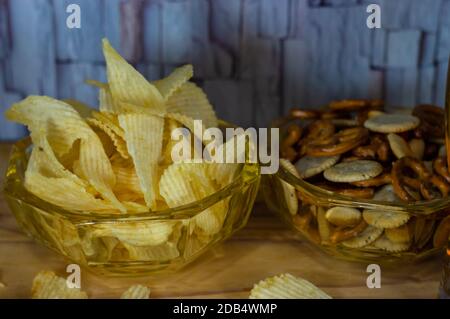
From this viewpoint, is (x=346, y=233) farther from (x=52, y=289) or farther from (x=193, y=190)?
(x=52, y=289)

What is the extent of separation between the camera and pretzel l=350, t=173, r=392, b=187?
707mm

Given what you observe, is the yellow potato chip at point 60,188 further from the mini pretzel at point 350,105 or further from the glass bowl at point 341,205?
the mini pretzel at point 350,105

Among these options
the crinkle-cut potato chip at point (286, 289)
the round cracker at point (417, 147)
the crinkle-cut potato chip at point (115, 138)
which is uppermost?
the crinkle-cut potato chip at point (115, 138)

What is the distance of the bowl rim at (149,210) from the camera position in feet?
2.12

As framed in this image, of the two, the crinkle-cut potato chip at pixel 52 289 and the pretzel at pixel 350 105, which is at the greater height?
the pretzel at pixel 350 105

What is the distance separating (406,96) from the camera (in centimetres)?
97

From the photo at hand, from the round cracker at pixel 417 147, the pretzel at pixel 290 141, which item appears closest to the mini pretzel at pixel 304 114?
the pretzel at pixel 290 141

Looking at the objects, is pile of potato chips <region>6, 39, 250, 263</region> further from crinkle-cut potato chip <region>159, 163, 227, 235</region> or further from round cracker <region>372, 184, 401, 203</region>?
round cracker <region>372, 184, 401, 203</region>

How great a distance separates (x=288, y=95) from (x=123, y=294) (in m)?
0.41

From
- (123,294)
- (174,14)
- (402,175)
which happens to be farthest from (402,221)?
(174,14)

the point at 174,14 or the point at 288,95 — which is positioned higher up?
the point at 174,14

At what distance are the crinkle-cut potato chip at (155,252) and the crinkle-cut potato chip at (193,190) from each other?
0.12 ft

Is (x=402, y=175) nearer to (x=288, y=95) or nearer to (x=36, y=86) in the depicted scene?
(x=288, y=95)

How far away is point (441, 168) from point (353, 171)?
9cm
